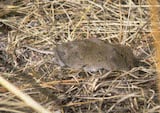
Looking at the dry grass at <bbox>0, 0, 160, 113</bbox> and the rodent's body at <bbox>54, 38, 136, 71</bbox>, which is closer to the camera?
the dry grass at <bbox>0, 0, 160, 113</bbox>

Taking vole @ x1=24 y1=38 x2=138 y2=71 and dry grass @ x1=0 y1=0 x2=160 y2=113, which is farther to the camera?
vole @ x1=24 y1=38 x2=138 y2=71

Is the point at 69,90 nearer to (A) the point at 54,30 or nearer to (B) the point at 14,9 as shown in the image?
(A) the point at 54,30

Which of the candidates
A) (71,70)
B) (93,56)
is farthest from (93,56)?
(71,70)

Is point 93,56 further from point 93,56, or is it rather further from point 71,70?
point 71,70

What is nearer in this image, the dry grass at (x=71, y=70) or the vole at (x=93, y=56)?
the dry grass at (x=71, y=70)
